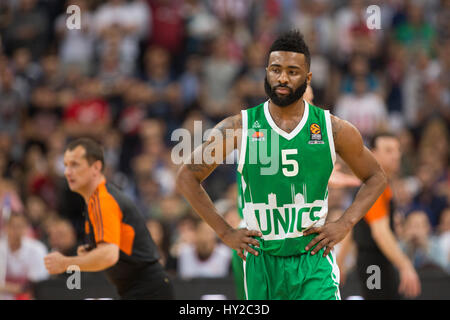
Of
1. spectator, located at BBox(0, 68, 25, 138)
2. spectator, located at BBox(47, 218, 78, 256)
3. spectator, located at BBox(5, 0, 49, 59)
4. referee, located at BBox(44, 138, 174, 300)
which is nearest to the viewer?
referee, located at BBox(44, 138, 174, 300)

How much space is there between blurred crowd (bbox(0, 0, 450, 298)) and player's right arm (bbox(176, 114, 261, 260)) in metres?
5.13

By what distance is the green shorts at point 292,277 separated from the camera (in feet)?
16.3

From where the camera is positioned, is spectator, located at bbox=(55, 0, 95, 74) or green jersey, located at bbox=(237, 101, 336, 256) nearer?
green jersey, located at bbox=(237, 101, 336, 256)

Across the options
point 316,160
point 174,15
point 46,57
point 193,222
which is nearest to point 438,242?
point 193,222

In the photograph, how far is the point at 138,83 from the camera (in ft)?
41.7

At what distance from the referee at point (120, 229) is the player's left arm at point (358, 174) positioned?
1760 millimetres

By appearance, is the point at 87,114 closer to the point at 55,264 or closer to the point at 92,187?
the point at 92,187

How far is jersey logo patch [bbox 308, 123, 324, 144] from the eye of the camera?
16.6 feet

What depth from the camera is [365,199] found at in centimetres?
517

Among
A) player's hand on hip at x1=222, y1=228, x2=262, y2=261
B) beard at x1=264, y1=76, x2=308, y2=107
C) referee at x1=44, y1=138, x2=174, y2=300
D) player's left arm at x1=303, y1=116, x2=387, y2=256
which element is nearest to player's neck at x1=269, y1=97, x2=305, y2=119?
beard at x1=264, y1=76, x2=308, y2=107

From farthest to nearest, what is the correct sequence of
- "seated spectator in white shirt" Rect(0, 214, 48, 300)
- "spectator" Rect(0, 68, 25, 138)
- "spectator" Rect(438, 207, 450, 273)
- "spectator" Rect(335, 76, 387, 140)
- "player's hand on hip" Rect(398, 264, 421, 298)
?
"spectator" Rect(0, 68, 25, 138) < "spectator" Rect(335, 76, 387, 140) < "spectator" Rect(438, 207, 450, 273) < "seated spectator in white shirt" Rect(0, 214, 48, 300) < "player's hand on hip" Rect(398, 264, 421, 298)

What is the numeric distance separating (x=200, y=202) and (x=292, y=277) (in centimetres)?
77

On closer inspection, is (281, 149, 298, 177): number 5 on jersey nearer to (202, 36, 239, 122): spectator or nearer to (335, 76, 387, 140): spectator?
(335, 76, 387, 140): spectator

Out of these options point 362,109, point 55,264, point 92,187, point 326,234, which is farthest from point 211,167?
point 362,109
